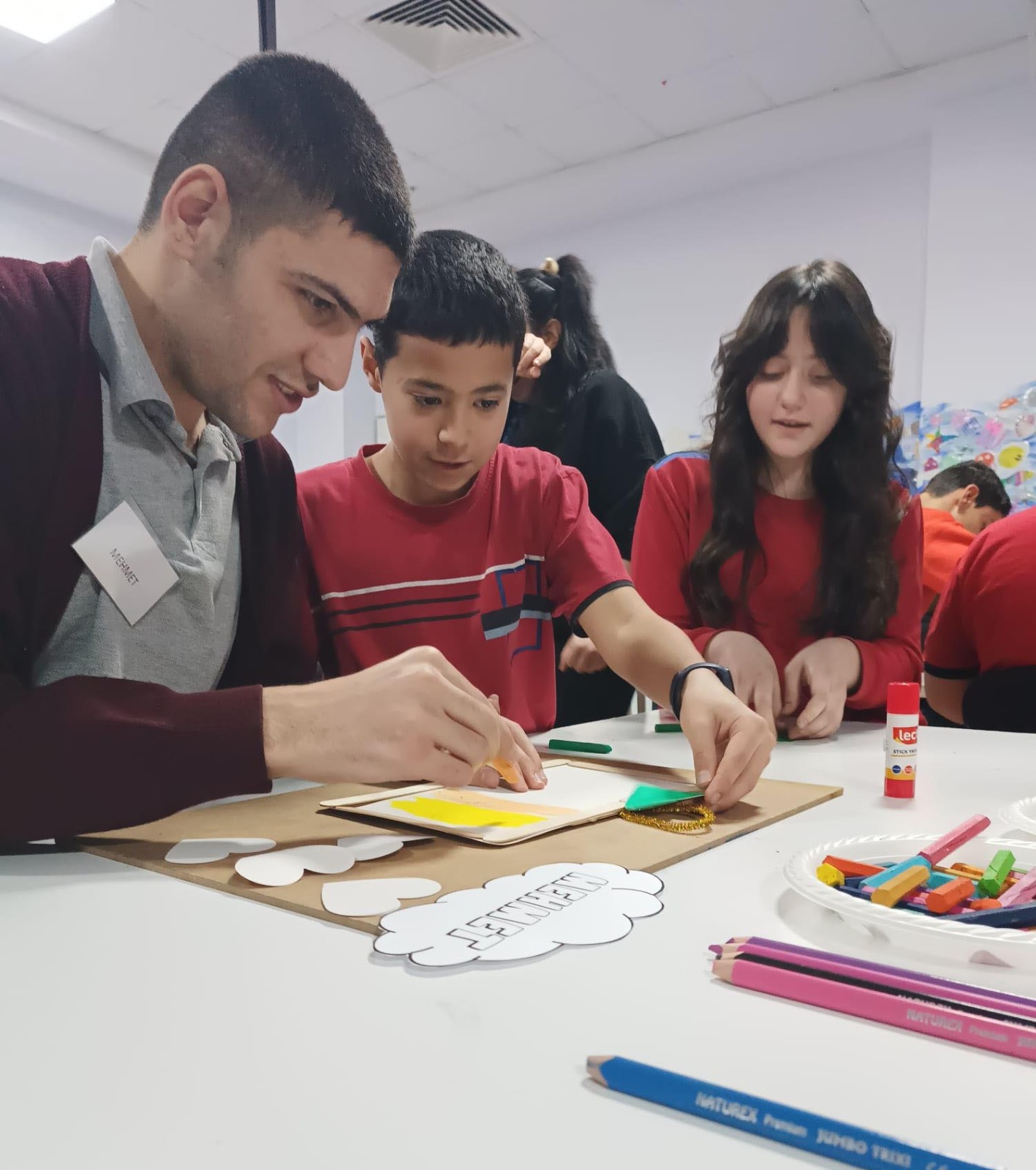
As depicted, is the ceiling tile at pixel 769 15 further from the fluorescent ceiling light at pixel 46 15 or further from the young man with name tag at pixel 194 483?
the young man with name tag at pixel 194 483

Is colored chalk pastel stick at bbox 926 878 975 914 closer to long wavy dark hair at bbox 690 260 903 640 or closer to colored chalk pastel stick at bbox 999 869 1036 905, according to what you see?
colored chalk pastel stick at bbox 999 869 1036 905

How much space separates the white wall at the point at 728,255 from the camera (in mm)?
3518

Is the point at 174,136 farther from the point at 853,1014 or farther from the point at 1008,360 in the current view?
the point at 1008,360

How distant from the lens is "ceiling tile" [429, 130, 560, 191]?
3.74 metres

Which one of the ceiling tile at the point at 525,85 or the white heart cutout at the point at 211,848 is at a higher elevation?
the ceiling tile at the point at 525,85

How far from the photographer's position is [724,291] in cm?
399

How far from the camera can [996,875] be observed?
52 centimetres

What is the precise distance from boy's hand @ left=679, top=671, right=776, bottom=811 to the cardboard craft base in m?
0.02

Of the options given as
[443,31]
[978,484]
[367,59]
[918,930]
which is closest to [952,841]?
[918,930]

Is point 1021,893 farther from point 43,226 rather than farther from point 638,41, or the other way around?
point 43,226

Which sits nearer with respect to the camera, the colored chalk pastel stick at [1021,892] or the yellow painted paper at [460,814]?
the colored chalk pastel stick at [1021,892]

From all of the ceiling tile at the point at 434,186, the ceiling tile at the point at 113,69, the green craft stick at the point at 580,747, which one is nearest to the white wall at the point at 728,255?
the ceiling tile at the point at 434,186

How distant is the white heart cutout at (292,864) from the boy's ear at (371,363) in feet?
2.36

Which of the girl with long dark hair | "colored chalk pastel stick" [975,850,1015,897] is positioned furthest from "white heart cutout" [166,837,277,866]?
the girl with long dark hair
